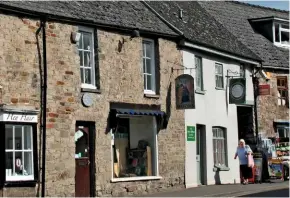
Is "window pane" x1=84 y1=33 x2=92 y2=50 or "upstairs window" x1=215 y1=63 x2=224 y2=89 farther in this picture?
"upstairs window" x1=215 y1=63 x2=224 y2=89

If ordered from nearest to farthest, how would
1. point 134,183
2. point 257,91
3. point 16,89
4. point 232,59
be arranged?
1. point 16,89
2. point 134,183
3. point 232,59
4. point 257,91

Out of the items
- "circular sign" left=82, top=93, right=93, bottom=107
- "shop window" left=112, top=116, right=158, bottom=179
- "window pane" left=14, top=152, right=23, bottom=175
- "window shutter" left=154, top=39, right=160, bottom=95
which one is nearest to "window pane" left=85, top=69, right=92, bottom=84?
"circular sign" left=82, top=93, right=93, bottom=107

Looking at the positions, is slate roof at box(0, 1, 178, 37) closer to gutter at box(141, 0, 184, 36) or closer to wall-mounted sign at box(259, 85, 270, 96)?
gutter at box(141, 0, 184, 36)

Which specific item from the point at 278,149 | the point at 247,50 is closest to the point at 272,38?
the point at 247,50

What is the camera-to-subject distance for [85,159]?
18.8 m

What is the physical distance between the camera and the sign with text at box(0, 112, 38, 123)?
1653cm

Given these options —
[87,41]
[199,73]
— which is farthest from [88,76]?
[199,73]

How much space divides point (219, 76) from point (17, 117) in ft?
34.3

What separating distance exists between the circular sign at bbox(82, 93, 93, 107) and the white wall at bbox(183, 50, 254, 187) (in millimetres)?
4747

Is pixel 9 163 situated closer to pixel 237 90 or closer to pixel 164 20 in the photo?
pixel 164 20

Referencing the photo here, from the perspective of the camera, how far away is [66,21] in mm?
18438

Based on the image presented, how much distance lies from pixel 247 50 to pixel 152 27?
24.3ft

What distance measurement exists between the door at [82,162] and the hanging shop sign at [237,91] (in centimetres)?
784

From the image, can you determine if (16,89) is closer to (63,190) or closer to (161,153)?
(63,190)
